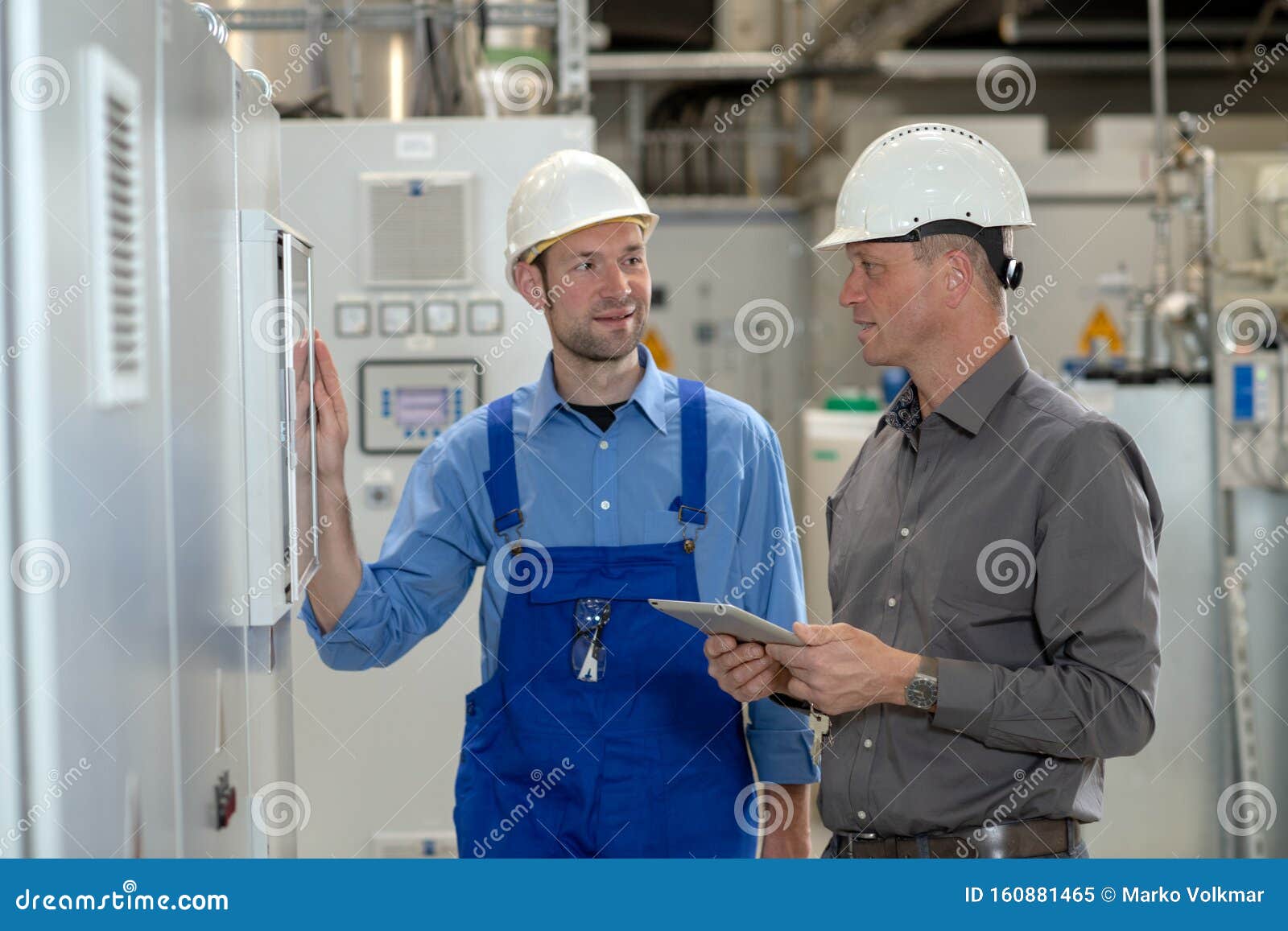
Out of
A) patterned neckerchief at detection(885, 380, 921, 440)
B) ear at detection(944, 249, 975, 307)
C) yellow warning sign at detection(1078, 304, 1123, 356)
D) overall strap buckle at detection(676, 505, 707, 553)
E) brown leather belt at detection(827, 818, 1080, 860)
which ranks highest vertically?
yellow warning sign at detection(1078, 304, 1123, 356)

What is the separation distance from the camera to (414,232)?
342 centimetres

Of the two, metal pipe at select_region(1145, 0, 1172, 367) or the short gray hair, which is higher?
metal pipe at select_region(1145, 0, 1172, 367)

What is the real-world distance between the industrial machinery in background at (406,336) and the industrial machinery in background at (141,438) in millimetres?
1694

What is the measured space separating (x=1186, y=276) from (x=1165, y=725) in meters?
1.45

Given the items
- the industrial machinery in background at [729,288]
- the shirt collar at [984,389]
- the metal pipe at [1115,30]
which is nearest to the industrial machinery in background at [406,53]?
the shirt collar at [984,389]

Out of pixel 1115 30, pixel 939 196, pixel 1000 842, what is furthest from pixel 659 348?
pixel 1000 842

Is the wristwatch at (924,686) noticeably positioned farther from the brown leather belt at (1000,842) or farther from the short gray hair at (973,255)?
the short gray hair at (973,255)

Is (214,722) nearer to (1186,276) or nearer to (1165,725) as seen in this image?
(1165,725)

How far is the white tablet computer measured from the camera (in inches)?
62.0

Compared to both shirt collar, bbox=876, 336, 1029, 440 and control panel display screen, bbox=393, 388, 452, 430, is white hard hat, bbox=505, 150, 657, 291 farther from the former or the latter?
control panel display screen, bbox=393, 388, 452, 430

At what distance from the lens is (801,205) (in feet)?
23.5

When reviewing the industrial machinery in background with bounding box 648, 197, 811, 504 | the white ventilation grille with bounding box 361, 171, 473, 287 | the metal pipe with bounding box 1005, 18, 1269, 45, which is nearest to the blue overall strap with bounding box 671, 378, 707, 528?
the white ventilation grille with bounding box 361, 171, 473, 287
